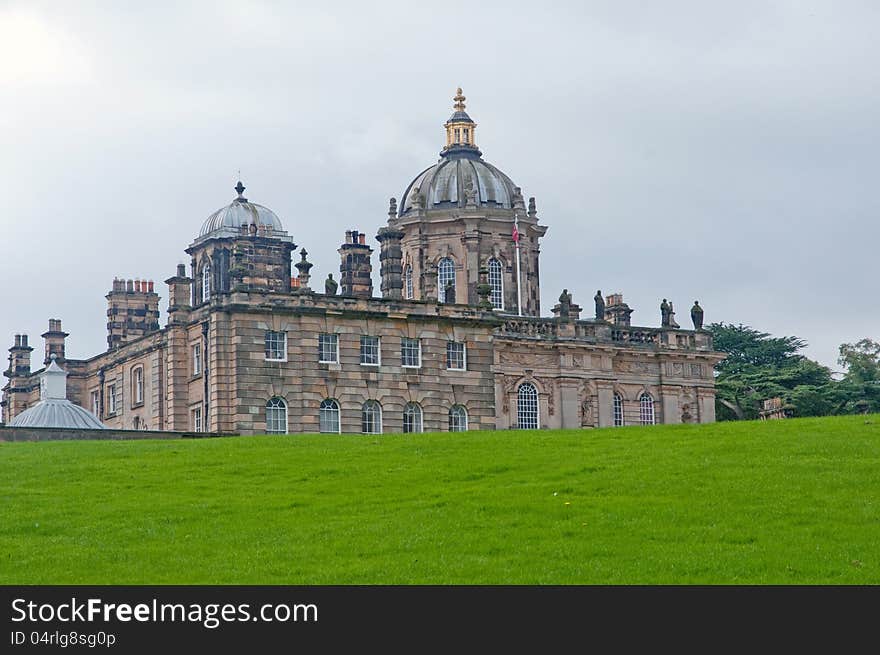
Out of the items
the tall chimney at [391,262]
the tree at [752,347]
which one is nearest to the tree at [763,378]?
the tree at [752,347]

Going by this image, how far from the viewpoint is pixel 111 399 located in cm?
7931

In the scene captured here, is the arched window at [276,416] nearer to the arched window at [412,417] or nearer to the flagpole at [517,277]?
the arched window at [412,417]

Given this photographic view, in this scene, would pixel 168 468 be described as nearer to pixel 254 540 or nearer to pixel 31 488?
pixel 31 488

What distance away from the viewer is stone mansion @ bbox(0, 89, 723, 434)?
228 feet

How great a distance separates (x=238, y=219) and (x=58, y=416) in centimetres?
2199

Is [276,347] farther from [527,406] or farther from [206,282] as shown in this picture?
[206,282]

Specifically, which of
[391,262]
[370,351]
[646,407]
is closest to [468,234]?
[391,262]

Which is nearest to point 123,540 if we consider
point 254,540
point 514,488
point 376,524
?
point 254,540

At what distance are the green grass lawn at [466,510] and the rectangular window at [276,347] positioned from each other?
24.2 m

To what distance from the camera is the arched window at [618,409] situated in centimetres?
8256

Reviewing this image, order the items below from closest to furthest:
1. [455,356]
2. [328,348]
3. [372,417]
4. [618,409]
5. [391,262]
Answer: [328,348]
[372,417]
[455,356]
[391,262]
[618,409]

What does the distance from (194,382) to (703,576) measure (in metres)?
44.1

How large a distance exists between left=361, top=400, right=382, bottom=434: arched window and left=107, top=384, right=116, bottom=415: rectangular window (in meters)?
12.9

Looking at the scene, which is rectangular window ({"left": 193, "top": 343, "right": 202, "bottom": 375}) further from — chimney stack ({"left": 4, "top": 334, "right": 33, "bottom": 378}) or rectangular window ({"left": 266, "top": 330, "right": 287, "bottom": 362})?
chimney stack ({"left": 4, "top": 334, "right": 33, "bottom": 378})
